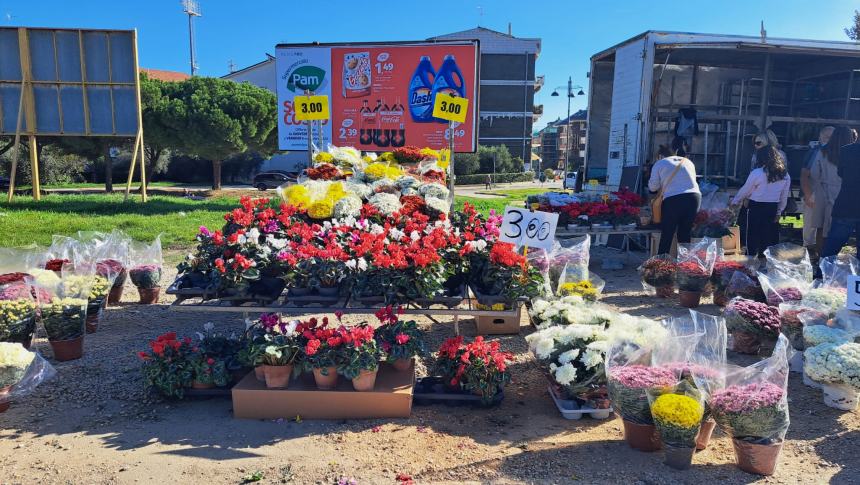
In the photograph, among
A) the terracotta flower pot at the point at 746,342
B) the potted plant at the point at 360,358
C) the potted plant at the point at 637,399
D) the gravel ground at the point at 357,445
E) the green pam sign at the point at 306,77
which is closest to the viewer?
the gravel ground at the point at 357,445

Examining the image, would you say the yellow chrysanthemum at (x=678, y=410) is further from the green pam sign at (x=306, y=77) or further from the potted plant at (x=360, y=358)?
the green pam sign at (x=306, y=77)

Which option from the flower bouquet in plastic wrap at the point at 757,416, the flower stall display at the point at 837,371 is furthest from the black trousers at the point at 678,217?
the flower bouquet in plastic wrap at the point at 757,416

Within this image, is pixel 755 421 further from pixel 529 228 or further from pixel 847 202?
pixel 847 202

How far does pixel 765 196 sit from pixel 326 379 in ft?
20.6

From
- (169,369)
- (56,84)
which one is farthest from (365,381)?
(56,84)

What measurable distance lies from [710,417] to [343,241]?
267 centimetres

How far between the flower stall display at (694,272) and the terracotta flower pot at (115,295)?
19.5 ft

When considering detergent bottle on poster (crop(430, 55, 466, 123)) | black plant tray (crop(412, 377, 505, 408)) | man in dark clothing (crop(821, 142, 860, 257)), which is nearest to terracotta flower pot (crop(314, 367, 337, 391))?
black plant tray (crop(412, 377, 505, 408))

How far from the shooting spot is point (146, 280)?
583 centimetres

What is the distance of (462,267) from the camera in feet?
12.8

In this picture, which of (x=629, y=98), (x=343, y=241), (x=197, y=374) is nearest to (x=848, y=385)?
(x=343, y=241)

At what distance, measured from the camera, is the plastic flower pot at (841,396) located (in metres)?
3.41

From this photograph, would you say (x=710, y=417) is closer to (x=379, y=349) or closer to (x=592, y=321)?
(x=592, y=321)

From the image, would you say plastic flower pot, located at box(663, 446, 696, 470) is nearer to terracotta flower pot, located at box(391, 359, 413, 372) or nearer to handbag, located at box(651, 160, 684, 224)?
terracotta flower pot, located at box(391, 359, 413, 372)
